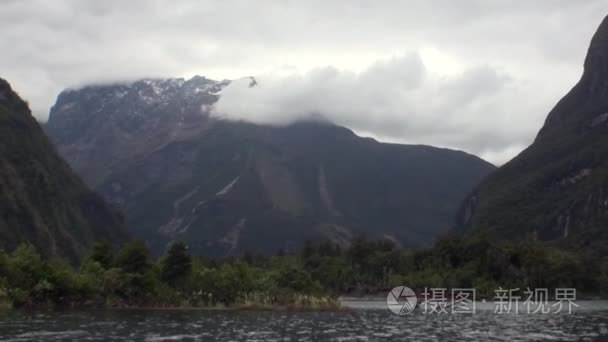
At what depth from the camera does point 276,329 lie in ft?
279

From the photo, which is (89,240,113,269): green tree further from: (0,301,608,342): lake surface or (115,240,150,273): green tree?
(0,301,608,342): lake surface

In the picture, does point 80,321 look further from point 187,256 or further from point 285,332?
point 187,256

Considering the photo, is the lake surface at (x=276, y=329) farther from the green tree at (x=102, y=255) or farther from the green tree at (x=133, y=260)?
the green tree at (x=102, y=255)

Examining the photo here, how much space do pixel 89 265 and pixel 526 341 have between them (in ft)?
276

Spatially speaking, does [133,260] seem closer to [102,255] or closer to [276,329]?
[102,255]

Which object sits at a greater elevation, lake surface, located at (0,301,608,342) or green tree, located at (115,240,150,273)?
green tree, located at (115,240,150,273)

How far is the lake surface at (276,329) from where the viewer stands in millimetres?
72812

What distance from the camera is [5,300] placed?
11475cm

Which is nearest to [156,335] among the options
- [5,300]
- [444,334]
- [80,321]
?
[80,321]

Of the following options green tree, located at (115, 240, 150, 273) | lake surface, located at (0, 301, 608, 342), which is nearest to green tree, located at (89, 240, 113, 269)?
green tree, located at (115, 240, 150, 273)

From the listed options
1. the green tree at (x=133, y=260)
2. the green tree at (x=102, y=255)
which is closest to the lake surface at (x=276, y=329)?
the green tree at (x=133, y=260)

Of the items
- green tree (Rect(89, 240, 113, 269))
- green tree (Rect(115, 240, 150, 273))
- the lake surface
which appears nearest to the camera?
the lake surface

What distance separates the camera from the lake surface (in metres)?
72.8

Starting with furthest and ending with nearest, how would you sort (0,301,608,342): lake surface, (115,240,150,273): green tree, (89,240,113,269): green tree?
1. (89,240,113,269): green tree
2. (115,240,150,273): green tree
3. (0,301,608,342): lake surface
